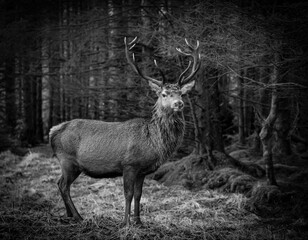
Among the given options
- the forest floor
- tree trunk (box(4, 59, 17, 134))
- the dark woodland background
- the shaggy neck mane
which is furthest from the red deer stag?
tree trunk (box(4, 59, 17, 134))

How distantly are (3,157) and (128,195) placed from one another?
885cm

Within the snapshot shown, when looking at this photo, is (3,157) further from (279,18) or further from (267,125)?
(279,18)

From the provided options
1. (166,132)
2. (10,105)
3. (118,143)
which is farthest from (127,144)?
(10,105)

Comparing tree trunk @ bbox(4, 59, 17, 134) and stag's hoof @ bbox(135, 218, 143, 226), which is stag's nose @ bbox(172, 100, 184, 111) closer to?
stag's hoof @ bbox(135, 218, 143, 226)

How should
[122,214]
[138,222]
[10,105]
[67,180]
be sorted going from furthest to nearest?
[10,105]
[122,214]
[67,180]
[138,222]

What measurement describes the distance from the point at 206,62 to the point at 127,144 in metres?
2.57

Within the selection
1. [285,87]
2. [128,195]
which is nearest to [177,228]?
[128,195]

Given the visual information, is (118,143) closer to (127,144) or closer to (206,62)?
(127,144)

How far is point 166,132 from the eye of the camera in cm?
522

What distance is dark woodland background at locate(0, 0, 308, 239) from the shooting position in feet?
18.2

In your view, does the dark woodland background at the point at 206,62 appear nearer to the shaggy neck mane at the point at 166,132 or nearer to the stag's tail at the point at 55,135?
the shaggy neck mane at the point at 166,132

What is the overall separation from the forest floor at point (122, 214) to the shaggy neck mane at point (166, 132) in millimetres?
1198

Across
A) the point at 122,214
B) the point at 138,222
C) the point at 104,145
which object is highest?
the point at 104,145

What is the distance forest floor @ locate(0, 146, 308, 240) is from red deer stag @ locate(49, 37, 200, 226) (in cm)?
41
